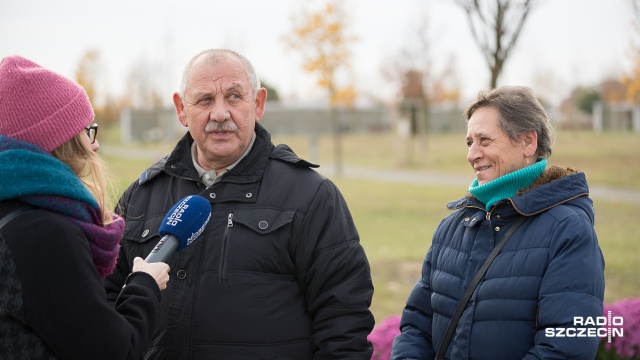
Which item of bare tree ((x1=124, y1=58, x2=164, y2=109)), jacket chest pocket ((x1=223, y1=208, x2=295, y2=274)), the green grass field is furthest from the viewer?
bare tree ((x1=124, y1=58, x2=164, y2=109))

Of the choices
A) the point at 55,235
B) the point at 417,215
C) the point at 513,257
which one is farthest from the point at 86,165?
the point at 417,215

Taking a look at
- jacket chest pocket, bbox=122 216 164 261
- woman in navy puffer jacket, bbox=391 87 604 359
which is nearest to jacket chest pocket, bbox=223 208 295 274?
jacket chest pocket, bbox=122 216 164 261

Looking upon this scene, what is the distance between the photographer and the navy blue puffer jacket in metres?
2.68

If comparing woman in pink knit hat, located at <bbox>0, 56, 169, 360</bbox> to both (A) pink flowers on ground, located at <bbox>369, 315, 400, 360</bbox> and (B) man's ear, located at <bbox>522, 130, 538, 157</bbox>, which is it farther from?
(A) pink flowers on ground, located at <bbox>369, 315, 400, 360</bbox>

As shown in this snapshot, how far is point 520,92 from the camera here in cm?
307

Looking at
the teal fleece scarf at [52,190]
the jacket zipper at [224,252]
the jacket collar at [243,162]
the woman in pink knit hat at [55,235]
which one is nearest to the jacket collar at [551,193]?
the jacket collar at [243,162]

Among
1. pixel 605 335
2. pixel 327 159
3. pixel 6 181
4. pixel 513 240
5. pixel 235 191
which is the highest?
pixel 6 181

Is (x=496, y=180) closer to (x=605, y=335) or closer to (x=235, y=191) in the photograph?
(x=235, y=191)

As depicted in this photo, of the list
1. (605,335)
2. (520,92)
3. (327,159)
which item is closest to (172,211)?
(520,92)

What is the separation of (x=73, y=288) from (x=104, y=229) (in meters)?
0.23

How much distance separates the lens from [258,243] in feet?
9.80

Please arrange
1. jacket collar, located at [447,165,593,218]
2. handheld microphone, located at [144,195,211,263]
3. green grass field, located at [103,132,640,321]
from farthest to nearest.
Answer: green grass field, located at [103,132,640,321] → jacket collar, located at [447,165,593,218] → handheld microphone, located at [144,195,211,263]

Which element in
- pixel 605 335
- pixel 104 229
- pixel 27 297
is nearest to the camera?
pixel 27 297

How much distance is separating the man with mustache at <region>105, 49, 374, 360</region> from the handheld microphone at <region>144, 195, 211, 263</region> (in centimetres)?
31
